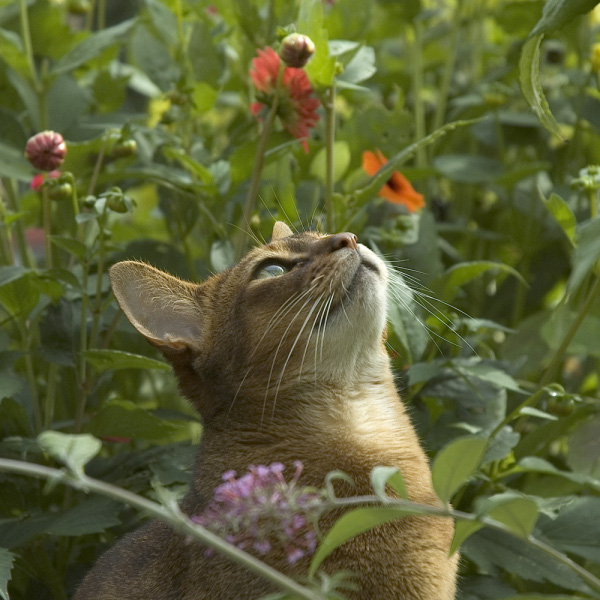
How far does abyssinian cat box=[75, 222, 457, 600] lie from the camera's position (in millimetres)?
1927

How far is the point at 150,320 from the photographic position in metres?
2.13

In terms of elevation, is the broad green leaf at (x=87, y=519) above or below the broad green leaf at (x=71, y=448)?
below

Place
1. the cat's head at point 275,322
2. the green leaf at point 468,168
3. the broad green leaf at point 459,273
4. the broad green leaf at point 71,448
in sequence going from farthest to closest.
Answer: the green leaf at point 468,168 → the broad green leaf at point 459,273 → the cat's head at point 275,322 → the broad green leaf at point 71,448

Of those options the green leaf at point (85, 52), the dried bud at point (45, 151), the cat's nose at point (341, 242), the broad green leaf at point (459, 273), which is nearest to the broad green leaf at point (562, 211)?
the broad green leaf at point (459, 273)

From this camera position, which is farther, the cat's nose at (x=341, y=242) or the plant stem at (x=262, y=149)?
the plant stem at (x=262, y=149)

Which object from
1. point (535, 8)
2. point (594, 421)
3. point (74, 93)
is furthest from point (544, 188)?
point (74, 93)

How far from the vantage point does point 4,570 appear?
5.91 ft

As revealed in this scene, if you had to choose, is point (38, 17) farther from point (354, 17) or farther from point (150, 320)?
point (150, 320)

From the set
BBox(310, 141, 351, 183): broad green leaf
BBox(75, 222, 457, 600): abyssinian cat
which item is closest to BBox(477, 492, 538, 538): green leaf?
BBox(75, 222, 457, 600): abyssinian cat

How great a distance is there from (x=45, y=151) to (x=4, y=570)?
95cm

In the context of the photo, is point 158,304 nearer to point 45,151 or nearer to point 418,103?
point 45,151

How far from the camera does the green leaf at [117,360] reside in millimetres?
2148

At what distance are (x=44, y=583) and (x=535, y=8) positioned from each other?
2.19 m

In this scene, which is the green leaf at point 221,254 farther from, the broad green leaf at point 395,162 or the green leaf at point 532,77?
the green leaf at point 532,77
